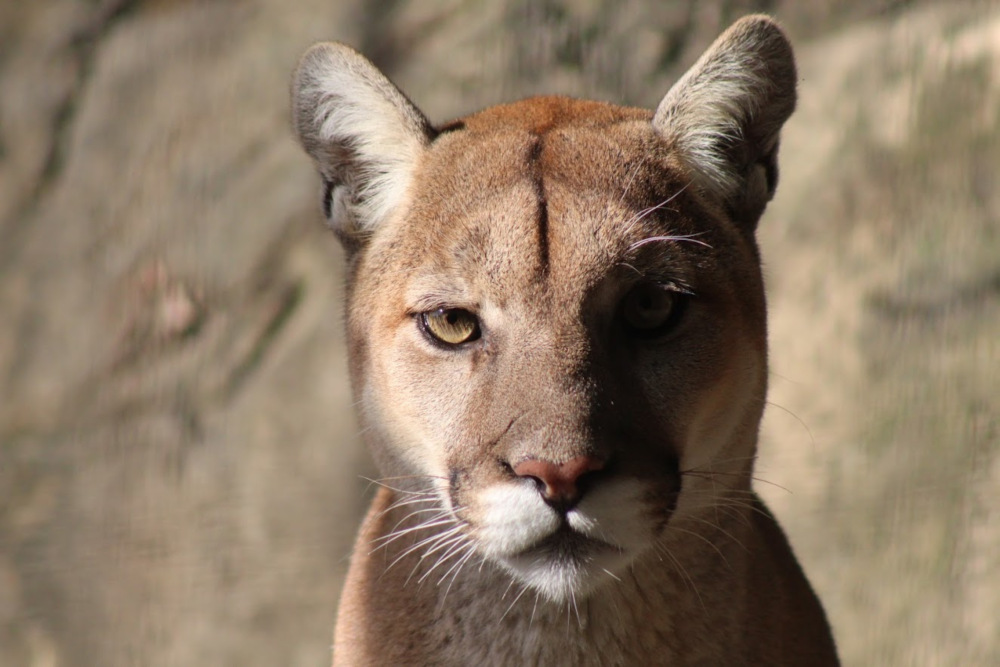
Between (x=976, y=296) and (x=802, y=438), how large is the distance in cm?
93

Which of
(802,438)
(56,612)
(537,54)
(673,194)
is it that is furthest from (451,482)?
(56,612)

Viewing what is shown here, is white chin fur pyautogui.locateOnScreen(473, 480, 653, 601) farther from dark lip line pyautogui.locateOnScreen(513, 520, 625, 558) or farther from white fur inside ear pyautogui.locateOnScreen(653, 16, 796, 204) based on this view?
white fur inside ear pyautogui.locateOnScreen(653, 16, 796, 204)

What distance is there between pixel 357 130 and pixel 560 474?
→ 1161 millimetres

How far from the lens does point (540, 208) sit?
248 cm

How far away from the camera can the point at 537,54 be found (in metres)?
5.19

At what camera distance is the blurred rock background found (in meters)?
4.85

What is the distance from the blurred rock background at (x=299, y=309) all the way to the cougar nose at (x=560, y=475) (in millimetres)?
2993

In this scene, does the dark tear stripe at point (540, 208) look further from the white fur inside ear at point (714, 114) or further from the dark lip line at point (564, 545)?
the dark lip line at point (564, 545)

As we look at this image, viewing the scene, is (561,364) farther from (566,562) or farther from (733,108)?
(733,108)

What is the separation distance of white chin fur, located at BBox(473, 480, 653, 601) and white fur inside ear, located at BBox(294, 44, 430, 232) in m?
0.94

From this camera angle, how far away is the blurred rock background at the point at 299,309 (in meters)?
4.85

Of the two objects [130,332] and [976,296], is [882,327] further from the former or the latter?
[130,332]

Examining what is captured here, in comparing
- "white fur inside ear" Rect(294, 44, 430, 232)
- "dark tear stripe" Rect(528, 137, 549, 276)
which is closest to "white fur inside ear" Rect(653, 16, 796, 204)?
"dark tear stripe" Rect(528, 137, 549, 276)

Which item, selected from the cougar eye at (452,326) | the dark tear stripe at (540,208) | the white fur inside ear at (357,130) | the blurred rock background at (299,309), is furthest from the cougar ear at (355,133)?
the blurred rock background at (299,309)
